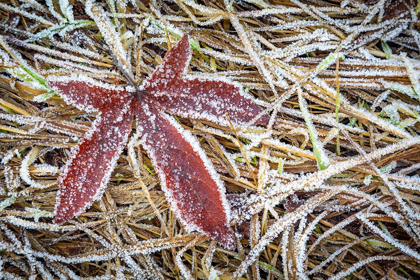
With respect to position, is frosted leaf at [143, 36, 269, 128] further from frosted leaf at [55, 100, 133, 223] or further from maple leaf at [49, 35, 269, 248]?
frosted leaf at [55, 100, 133, 223]

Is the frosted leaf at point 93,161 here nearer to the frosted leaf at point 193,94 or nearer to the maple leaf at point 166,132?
the maple leaf at point 166,132

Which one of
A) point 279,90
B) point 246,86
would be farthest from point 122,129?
point 279,90

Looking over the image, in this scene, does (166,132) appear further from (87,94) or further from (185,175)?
(87,94)

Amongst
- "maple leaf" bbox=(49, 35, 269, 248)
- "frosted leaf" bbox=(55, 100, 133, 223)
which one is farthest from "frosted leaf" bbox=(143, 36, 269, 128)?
"frosted leaf" bbox=(55, 100, 133, 223)

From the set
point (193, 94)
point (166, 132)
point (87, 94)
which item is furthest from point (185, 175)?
point (87, 94)

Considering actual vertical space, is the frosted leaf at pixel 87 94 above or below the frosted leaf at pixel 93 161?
above

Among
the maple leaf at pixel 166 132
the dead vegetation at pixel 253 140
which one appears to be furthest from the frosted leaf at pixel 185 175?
the dead vegetation at pixel 253 140
